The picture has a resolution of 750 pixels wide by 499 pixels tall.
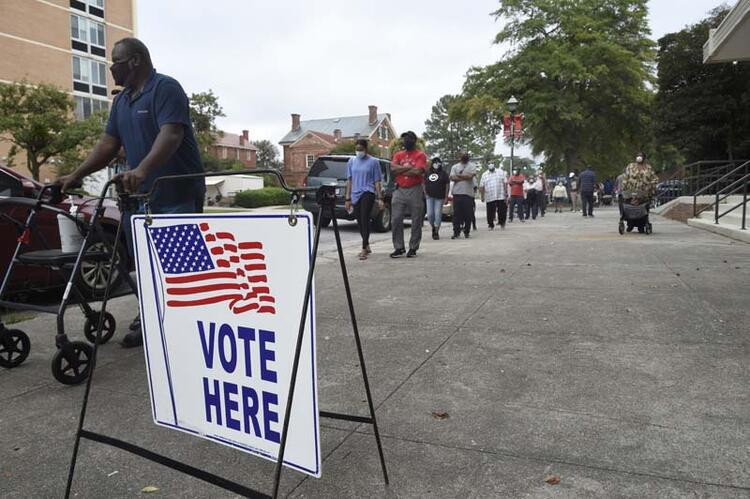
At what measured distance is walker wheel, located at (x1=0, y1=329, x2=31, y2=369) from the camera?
147 inches

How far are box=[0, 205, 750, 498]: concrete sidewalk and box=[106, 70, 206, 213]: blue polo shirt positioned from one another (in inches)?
45.2

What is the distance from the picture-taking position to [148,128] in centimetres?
368

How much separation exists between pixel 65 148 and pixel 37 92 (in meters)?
2.89

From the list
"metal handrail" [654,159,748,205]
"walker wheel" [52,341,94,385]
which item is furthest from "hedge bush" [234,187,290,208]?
"walker wheel" [52,341,94,385]

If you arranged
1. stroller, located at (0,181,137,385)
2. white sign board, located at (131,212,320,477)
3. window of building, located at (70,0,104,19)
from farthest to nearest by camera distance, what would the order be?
window of building, located at (70,0,104,19), stroller, located at (0,181,137,385), white sign board, located at (131,212,320,477)

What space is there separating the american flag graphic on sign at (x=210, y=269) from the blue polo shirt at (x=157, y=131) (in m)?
1.60

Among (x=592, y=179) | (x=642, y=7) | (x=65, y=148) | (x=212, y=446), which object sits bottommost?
(x=212, y=446)

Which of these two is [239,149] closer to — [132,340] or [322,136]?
[322,136]

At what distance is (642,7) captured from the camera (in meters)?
31.8

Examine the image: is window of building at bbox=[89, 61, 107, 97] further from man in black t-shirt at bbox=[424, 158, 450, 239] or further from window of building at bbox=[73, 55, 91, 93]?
man in black t-shirt at bbox=[424, 158, 450, 239]

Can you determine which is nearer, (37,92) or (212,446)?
(212,446)

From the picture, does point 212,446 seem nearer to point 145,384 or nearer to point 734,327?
point 145,384

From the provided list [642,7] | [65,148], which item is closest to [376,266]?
[65,148]

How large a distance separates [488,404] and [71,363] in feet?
7.91
